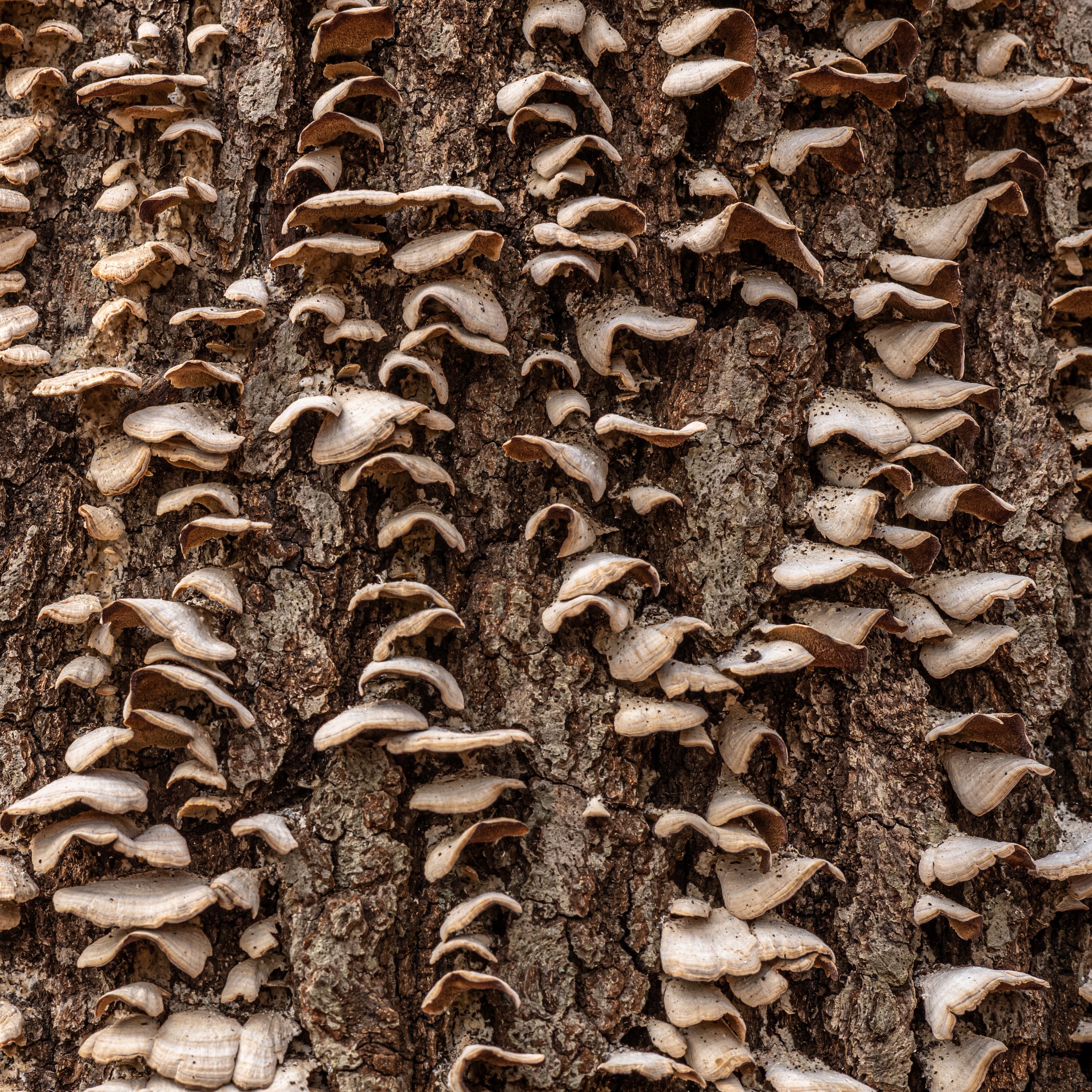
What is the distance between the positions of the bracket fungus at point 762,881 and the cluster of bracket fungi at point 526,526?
0.01 m

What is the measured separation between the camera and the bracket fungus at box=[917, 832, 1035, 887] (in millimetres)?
3236

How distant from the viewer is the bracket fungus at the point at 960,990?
315cm

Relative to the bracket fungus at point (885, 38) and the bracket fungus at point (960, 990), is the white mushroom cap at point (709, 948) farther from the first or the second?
the bracket fungus at point (885, 38)

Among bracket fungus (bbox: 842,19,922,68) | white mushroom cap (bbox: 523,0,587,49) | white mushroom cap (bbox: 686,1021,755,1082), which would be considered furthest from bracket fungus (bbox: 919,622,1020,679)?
white mushroom cap (bbox: 523,0,587,49)

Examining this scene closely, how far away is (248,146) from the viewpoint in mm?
3510

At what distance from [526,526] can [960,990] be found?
91.5 inches

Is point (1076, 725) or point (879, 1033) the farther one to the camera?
point (1076, 725)

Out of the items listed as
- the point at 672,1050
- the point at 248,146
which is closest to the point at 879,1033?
the point at 672,1050

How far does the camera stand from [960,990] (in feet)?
10.5

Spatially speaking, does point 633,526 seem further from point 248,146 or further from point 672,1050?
point 248,146

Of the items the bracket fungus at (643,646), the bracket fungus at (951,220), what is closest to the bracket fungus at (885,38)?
the bracket fungus at (951,220)

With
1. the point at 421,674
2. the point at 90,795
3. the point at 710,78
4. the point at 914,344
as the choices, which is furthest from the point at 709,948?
the point at 710,78

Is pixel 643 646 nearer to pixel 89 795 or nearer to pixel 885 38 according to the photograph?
pixel 89 795

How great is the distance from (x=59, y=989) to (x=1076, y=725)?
423 centimetres
